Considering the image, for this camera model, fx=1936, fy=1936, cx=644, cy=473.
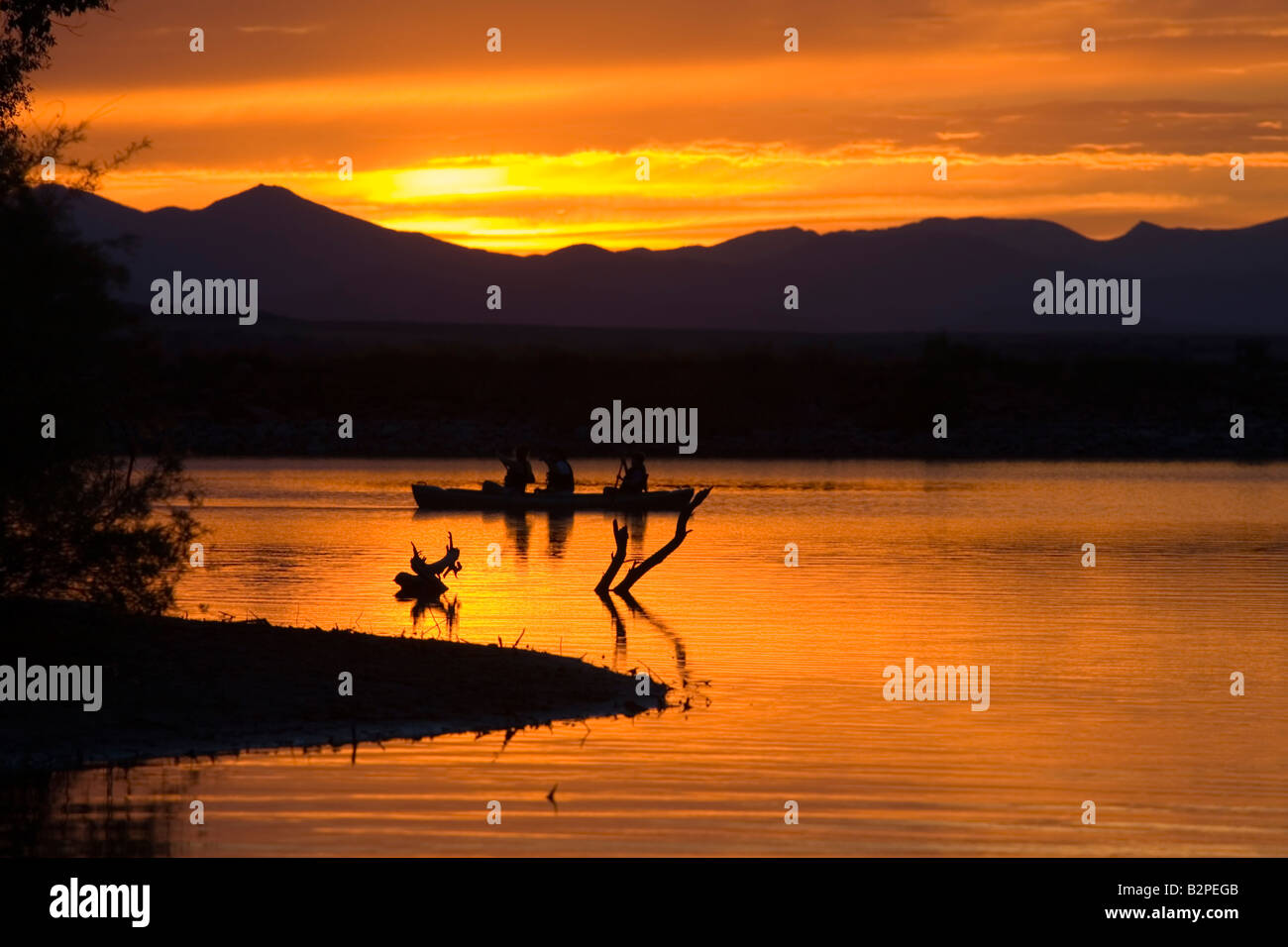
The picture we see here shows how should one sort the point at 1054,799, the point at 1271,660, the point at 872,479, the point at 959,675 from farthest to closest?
the point at 872,479 < the point at 1271,660 < the point at 959,675 < the point at 1054,799

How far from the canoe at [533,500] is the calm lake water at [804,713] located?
6.71 ft

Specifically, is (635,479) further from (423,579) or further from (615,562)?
(423,579)

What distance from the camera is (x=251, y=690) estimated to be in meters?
15.6

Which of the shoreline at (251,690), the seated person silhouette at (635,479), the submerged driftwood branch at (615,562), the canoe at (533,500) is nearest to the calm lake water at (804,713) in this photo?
the submerged driftwood branch at (615,562)

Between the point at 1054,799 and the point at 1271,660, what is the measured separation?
25.5 ft

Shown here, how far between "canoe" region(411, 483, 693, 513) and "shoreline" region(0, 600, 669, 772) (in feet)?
78.5

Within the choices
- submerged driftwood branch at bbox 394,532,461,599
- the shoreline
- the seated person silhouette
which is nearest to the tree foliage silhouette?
the shoreline

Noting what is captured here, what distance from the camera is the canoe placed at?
4162 centimetres

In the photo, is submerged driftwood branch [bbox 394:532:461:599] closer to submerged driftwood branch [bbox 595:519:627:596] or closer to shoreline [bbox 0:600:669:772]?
submerged driftwood branch [bbox 595:519:627:596]

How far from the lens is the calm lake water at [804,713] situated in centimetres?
1232
